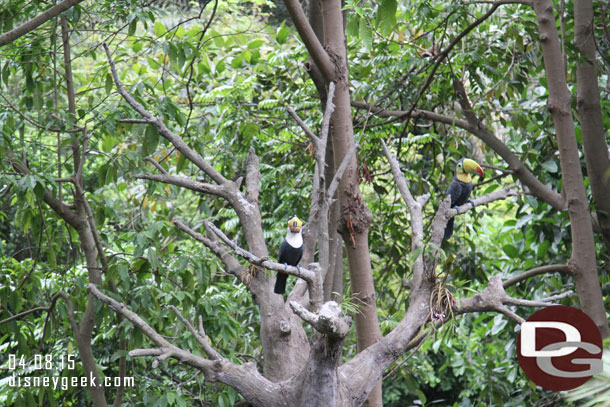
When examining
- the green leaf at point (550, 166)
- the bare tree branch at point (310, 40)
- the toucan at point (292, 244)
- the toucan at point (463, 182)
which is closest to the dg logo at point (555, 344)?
the toucan at point (292, 244)

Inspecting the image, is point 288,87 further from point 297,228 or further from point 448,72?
point 297,228

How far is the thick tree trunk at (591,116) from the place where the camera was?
10.0 feet

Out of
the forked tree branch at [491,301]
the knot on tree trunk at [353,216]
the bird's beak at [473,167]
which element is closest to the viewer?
the forked tree branch at [491,301]

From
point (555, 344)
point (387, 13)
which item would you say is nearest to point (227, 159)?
point (387, 13)

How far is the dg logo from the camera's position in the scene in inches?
72.1

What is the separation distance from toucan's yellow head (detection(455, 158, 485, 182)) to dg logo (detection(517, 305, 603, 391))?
1359mm

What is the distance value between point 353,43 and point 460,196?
1.60 m

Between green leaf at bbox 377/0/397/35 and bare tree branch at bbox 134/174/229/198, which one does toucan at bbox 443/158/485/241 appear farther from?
green leaf at bbox 377/0/397/35

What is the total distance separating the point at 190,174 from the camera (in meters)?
4.80

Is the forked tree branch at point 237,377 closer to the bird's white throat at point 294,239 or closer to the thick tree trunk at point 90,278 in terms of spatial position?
the bird's white throat at point 294,239

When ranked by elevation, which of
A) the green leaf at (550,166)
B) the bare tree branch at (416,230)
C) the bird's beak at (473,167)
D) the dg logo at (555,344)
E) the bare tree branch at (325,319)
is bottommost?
the dg logo at (555,344)

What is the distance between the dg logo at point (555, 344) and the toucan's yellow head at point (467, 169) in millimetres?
1359

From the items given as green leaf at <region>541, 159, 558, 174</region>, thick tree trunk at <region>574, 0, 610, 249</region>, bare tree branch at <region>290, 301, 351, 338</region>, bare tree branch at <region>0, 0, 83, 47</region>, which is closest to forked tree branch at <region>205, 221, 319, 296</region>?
bare tree branch at <region>290, 301, 351, 338</region>

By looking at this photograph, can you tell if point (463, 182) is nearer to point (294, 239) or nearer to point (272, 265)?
point (294, 239)
